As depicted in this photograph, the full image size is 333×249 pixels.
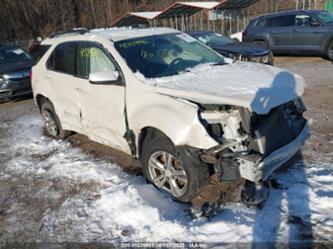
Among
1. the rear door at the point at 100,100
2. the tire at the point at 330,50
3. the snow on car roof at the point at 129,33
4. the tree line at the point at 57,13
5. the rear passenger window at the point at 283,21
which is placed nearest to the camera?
the rear door at the point at 100,100

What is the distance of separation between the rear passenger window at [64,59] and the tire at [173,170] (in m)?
1.92

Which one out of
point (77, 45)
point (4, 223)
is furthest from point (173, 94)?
point (4, 223)

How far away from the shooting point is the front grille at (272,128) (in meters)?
2.92

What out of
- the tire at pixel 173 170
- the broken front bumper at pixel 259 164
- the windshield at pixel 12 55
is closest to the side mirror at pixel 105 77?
the tire at pixel 173 170

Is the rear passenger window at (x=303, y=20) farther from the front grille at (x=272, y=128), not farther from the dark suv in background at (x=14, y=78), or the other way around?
the dark suv in background at (x=14, y=78)

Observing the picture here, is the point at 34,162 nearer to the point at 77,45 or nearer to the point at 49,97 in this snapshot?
the point at 49,97

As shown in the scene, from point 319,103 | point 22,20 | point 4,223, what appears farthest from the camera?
point 22,20

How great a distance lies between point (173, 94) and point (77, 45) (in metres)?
2.09

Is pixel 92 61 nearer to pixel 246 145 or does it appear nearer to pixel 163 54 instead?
pixel 163 54

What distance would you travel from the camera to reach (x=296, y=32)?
11.6 m

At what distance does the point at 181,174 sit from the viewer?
3.34 metres

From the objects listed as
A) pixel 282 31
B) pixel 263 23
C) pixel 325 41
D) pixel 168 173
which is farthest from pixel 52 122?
pixel 263 23

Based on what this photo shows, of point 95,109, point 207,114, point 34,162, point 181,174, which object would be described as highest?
point 207,114

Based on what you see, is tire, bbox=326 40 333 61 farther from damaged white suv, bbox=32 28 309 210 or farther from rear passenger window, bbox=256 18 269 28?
damaged white suv, bbox=32 28 309 210
